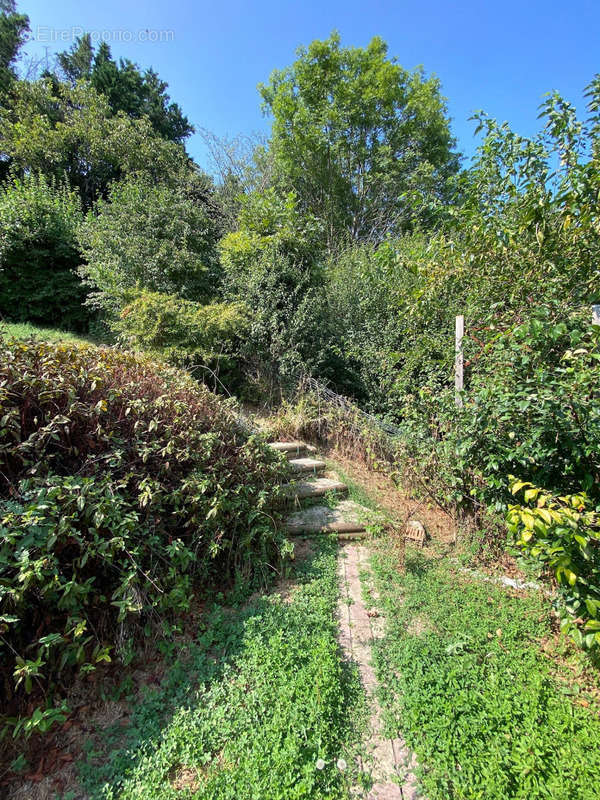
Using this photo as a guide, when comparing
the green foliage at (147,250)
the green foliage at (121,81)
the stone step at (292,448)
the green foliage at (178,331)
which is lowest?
the stone step at (292,448)

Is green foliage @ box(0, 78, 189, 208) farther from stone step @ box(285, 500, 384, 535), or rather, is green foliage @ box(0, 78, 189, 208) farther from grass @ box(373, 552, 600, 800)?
grass @ box(373, 552, 600, 800)

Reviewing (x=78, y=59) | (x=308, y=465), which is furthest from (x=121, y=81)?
(x=308, y=465)

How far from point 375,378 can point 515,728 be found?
4763 millimetres

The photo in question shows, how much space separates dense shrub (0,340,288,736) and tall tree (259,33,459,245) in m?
11.0

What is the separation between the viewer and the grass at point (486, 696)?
4.68ft

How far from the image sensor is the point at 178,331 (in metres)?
5.07

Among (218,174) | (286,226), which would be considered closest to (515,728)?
(286,226)

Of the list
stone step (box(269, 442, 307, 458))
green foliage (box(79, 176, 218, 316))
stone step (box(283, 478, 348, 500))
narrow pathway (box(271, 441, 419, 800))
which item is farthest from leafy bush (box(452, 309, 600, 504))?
green foliage (box(79, 176, 218, 316))

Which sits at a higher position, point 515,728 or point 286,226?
point 286,226

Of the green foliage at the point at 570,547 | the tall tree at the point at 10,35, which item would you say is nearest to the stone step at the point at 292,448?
the green foliage at the point at 570,547

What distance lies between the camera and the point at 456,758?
1502mm

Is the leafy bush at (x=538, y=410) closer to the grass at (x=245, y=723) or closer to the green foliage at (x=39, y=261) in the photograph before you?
the grass at (x=245, y=723)

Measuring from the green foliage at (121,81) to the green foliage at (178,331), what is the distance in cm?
1338

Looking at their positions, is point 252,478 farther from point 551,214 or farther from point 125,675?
point 551,214
